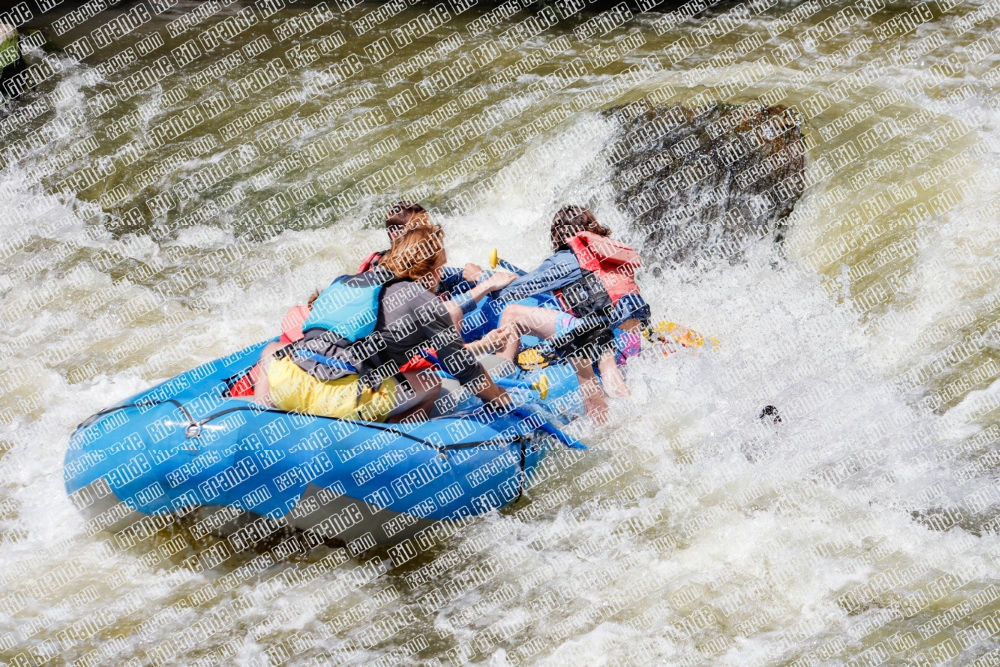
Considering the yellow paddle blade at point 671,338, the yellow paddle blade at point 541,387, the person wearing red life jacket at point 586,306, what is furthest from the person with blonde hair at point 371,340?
the yellow paddle blade at point 671,338

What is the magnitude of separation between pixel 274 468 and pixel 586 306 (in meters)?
1.96

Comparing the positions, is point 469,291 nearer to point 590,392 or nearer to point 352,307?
point 590,392

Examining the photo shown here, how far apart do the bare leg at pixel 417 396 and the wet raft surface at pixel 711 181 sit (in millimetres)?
2456

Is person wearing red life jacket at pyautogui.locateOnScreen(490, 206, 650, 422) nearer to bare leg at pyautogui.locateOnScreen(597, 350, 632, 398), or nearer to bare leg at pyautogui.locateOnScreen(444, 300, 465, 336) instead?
bare leg at pyautogui.locateOnScreen(597, 350, 632, 398)

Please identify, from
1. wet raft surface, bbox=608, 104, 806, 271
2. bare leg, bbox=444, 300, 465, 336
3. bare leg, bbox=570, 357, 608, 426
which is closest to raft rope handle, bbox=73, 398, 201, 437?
bare leg, bbox=444, 300, 465, 336

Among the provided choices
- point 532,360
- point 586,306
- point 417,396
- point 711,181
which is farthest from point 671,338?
point 711,181

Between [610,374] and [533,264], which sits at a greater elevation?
[533,264]

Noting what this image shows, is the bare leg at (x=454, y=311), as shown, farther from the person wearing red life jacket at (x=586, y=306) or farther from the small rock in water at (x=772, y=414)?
the small rock in water at (x=772, y=414)

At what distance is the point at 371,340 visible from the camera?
4.08 m

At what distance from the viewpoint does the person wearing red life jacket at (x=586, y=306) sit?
5109 millimetres

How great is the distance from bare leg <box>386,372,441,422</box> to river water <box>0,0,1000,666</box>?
66 cm

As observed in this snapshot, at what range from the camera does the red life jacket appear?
5113mm

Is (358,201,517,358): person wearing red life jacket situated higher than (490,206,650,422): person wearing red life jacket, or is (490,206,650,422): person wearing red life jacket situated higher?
(358,201,517,358): person wearing red life jacket

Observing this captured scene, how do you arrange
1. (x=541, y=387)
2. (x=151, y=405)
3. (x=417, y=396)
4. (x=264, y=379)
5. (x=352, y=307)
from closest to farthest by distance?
(x=352, y=307)
(x=151, y=405)
(x=264, y=379)
(x=417, y=396)
(x=541, y=387)
